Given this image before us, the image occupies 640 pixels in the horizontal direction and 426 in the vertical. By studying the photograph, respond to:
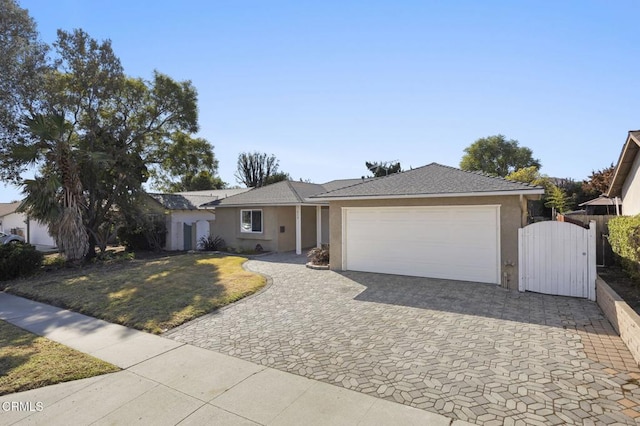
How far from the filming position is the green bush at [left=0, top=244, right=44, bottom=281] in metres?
13.3

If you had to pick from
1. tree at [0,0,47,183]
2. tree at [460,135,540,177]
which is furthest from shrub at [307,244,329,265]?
tree at [460,135,540,177]

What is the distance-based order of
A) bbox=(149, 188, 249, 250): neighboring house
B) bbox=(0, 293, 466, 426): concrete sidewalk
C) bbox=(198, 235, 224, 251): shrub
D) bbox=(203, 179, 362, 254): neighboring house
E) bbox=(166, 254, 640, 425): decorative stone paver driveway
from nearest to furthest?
bbox=(0, 293, 466, 426): concrete sidewalk → bbox=(166, 254, 640, 425): decorative stone paver driveway → bbox=(203, 179, 362, 254): neighboring house → bbox=(198, 235, 224, 251): shrub → bbox=(149, 188, 249, 250): neighboring house

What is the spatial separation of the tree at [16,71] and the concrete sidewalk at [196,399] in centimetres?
1570

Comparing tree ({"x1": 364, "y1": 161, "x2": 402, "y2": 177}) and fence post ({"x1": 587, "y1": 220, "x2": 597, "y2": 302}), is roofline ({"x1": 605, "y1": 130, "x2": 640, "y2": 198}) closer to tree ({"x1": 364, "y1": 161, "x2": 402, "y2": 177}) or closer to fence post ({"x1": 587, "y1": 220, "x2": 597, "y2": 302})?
fence post ({"x1": 587, "y1": 220, "x2": 597, "y2": 302})

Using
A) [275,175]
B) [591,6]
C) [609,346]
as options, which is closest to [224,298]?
[609,346]

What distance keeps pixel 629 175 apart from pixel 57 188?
24.4 m

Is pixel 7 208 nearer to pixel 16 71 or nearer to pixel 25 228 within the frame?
pixel 25 228

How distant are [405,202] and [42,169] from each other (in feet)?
59.2

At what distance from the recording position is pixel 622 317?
604 cm

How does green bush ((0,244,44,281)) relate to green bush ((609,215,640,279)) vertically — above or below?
below

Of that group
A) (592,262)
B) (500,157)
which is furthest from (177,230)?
(500,157)

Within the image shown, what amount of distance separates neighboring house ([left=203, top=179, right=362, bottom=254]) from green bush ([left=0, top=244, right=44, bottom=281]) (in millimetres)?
8931

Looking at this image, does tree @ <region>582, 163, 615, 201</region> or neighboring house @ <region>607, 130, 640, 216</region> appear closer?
neighboring house @ <region>607, 130, 640, 216</region>

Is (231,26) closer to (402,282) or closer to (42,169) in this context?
(402,282)
